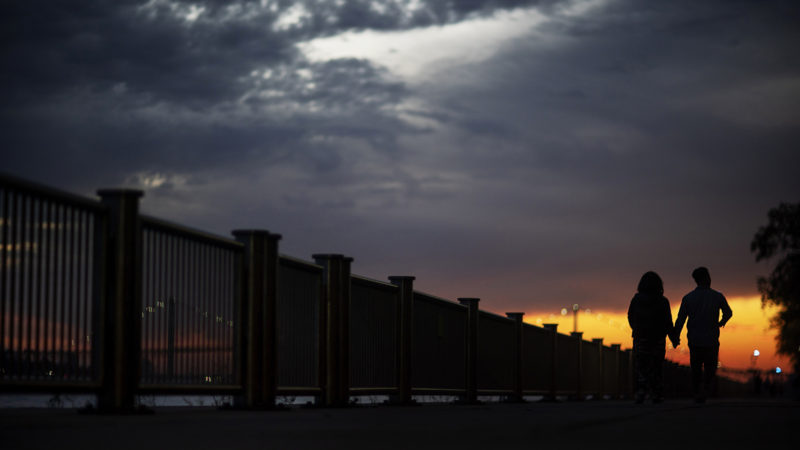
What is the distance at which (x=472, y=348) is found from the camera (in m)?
19.6

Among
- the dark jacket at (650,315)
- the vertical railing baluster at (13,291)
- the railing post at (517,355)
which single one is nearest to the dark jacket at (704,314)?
the dark jacket at (650,315)

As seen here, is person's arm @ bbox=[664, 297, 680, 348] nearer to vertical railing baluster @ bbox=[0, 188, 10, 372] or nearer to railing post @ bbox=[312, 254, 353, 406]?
railing post @ bbox=[312, 254, 353, 406]

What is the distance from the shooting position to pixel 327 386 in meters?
12.7

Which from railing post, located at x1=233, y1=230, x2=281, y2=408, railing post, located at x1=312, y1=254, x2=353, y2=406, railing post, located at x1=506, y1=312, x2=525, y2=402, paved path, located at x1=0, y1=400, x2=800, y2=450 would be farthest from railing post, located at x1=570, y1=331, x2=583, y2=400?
paved path, located at x1=0, y1=400, x2=800, y2=450

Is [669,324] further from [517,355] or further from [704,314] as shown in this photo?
[517,355]

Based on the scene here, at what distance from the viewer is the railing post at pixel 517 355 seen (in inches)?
907

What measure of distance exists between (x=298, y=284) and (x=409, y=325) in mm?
3925

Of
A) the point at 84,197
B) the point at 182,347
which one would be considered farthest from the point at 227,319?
the point at 84,197

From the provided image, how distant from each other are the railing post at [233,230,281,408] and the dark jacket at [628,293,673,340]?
7169 mm

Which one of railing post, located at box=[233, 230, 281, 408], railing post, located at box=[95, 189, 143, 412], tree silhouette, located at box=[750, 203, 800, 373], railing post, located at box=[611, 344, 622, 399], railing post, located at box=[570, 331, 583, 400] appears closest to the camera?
railing post, located at box=[95, 189, 143, 412]

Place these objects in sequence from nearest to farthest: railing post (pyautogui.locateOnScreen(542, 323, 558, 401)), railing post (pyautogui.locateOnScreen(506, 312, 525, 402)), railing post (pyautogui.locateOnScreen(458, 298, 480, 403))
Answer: railing post (pyautogui.locateOnScreen(458, 298, 480, 403)) → railing post (pyautogui.locateOnScreen(506, 312, 525, 402)) → railing post (pyautogui.locateOnScreen(542, 323, 558, 401))

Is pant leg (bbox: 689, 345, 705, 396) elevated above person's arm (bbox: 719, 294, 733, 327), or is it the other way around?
person's arm (bbox: 719, 294, 733, 327)

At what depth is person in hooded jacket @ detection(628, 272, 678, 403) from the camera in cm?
1688

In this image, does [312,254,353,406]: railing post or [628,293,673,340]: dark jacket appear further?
[628,293,673,340]: dark jacket
